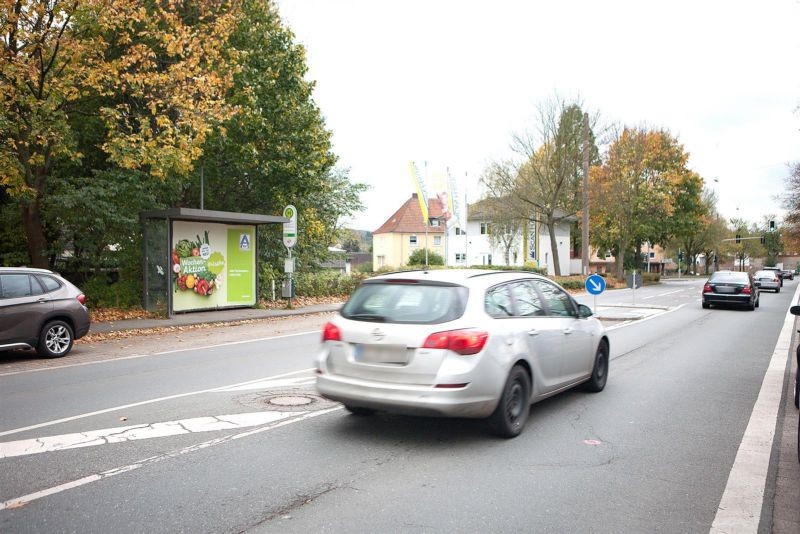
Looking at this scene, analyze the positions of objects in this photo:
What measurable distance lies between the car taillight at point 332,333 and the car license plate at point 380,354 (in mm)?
231

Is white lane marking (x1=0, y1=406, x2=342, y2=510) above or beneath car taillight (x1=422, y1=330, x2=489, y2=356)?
beneath

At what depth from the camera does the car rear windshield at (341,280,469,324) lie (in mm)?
5562

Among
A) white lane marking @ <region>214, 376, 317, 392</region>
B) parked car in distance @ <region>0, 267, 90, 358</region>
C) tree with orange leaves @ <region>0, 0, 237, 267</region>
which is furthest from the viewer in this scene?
tree with orange leaves @ <region>0, 0, 237, 267</region>

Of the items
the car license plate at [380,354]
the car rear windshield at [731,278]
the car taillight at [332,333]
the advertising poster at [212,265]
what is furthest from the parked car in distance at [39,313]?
the car rear windshield at [731,278]

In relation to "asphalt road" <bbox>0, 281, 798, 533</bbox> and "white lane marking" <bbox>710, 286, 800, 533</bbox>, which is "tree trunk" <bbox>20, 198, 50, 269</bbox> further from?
"white lane marking" <bbox>710, 286, 800, 533</bbox>

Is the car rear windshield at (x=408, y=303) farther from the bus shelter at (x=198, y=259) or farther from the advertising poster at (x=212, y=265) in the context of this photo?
the advertising poster at (x=212, y=265)

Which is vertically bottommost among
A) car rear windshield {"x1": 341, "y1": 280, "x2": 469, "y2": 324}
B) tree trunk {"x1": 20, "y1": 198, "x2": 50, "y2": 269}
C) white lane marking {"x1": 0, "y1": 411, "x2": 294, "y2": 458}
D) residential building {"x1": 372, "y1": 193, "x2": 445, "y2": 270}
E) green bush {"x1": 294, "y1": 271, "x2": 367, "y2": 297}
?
white lane marking {"x1": 0, "y1": 411, "x2": 294, "y2": 458}

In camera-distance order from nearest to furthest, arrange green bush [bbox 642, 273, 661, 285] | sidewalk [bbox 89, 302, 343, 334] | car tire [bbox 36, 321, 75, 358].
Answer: car tire [bbox 36, 321, 75, 358] < sidewalk [bbox 89, 302, 343, 334] < green bush [bbox 642, 273, 661, 285]

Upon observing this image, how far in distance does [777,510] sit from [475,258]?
68487mm

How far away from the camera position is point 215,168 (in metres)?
21.0

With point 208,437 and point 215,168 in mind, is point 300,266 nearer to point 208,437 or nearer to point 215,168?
point 215,168

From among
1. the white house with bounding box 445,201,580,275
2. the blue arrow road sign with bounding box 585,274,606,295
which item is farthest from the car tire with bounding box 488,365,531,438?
the white house with bounding box 445,201,580,275

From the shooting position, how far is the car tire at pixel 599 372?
7.85 metres

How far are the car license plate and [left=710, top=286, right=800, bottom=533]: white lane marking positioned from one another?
2603 millimetres
